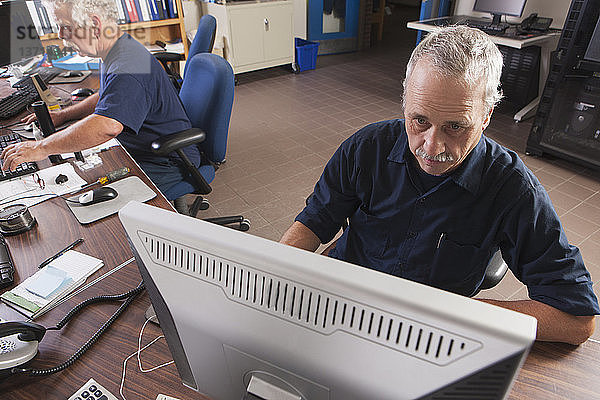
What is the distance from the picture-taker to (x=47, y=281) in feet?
3.33

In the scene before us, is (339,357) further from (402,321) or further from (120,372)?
(120,372)

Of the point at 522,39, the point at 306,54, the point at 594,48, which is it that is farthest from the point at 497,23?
the point at 306,54

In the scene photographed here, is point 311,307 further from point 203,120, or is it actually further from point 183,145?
point 203,120

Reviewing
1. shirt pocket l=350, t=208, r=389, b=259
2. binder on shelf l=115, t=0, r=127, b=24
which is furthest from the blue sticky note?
binder on shelf l=115, t=0, r=127, b=24

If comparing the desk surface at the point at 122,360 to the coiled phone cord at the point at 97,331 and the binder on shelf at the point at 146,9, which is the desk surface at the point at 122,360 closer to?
the coiled phone cord at the point at 97,331

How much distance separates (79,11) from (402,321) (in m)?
1.71

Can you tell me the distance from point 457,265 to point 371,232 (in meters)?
0.25

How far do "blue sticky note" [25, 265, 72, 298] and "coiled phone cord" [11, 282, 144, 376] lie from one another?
0.10 m

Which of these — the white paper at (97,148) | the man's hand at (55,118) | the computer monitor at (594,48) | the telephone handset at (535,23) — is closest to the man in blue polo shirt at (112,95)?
the white paper at (97,148)

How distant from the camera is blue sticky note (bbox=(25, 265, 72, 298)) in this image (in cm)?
99

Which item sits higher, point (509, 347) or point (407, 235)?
point (509, 347)

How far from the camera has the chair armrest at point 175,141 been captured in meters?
1.67

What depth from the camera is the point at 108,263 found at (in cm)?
108

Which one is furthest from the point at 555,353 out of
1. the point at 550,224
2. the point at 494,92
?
the point at 494,92
